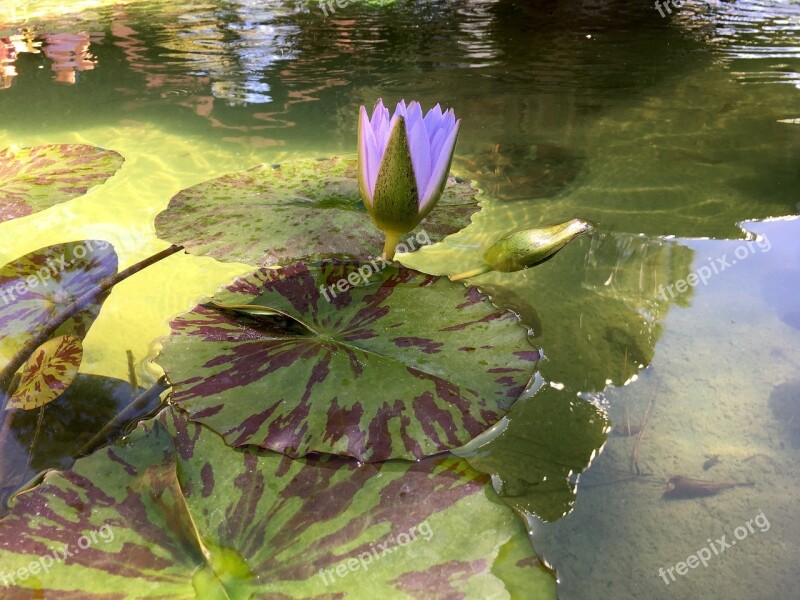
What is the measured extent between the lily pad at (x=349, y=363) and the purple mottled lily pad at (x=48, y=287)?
0.32m

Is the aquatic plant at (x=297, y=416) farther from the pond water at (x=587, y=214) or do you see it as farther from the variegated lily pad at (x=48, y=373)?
the pond water at (x=587, y=214)

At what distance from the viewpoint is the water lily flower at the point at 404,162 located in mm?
848

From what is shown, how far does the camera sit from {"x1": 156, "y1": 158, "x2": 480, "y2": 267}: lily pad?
1049 millimetres

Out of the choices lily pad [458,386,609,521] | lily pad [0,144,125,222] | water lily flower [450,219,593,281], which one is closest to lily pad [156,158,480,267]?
water lily flower [450,219,593,281]

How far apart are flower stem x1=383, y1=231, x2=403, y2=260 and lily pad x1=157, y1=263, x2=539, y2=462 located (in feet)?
0.15

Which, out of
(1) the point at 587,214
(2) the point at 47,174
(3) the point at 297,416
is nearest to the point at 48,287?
(2) the point at 47,174

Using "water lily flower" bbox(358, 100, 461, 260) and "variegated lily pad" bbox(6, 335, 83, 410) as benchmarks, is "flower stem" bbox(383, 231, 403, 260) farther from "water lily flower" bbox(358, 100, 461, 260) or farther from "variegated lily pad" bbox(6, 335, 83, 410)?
"variegated lily pad" bbox(6, 335, 83, 410)

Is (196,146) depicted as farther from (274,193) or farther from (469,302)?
(469,302)

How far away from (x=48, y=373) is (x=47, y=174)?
1.92ft

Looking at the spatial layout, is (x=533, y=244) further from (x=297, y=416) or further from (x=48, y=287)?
(x=48, y=287)

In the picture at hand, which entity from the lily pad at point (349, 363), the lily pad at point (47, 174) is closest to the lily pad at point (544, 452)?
the lily pad at point (349, 363)

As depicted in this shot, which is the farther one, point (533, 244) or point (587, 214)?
point (587, 214)

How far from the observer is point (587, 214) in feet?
5.13

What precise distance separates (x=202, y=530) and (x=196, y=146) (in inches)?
66.5
